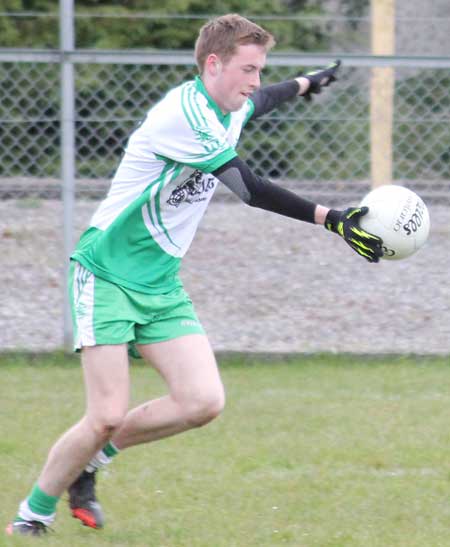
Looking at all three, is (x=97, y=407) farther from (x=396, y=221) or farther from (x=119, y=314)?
(x=396, y=221)

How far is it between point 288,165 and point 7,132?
207 cm

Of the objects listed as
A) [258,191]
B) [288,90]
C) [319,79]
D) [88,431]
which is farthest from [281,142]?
[88,431]

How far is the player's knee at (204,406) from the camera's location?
4.39m

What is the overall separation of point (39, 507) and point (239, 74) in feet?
5.93

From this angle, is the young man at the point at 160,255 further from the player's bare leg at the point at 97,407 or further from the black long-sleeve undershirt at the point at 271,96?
the black long-sleeve undershirt at the point at 271,96

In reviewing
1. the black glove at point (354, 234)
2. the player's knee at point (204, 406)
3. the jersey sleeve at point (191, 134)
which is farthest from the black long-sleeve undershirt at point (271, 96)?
the player's knee at point (204, 406)

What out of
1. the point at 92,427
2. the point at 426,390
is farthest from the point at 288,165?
the point at 92,427

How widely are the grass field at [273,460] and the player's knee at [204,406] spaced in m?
0.46

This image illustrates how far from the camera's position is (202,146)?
4.26 metres

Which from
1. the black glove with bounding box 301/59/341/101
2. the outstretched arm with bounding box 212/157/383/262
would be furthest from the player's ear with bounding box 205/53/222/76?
the black glove with bounding box 301/59/341/101

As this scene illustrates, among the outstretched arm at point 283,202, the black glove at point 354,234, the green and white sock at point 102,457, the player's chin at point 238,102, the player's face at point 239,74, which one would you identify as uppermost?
the player's face at point 239,74

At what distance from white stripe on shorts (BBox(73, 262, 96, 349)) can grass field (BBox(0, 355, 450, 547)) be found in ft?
2.53

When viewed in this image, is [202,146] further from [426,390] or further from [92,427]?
[426,390]

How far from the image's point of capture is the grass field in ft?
14.9
